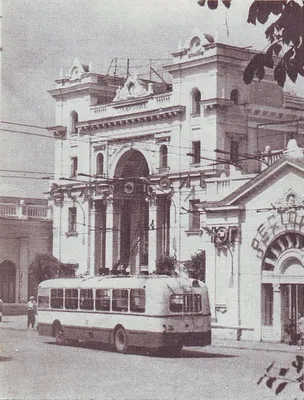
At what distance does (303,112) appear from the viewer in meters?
23.2

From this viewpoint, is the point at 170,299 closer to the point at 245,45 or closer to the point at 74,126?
the point at 245,45

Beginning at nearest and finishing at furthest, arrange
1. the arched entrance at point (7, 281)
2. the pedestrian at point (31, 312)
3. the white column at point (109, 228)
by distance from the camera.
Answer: the pedestrian at point (31, 312) < the arched entrance at point (7, 281) < the white column at point (109, 228)

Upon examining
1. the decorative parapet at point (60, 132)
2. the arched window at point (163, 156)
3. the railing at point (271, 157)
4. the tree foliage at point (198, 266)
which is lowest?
the tree foliage at point (198, 266)

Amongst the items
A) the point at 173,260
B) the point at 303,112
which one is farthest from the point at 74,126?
the point at 303,112

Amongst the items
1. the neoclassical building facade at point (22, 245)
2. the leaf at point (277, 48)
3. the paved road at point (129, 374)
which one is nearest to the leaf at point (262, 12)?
the leaf at point (277, 48)

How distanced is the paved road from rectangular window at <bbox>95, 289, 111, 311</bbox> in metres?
0.83

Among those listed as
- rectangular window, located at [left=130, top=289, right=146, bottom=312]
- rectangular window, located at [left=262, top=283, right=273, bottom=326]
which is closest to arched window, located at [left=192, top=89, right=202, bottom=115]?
rectangular window, located at [left=262, top=283, right=273, bottom=326]

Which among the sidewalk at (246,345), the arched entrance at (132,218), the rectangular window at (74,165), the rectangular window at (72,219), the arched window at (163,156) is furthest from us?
the arched window at (163,156)

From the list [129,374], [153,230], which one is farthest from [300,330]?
[153,230]

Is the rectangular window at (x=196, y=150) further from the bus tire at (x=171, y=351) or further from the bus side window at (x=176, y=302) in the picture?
the bus tire at (x=171, y=351)

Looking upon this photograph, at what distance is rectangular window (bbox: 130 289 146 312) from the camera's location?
1669cm

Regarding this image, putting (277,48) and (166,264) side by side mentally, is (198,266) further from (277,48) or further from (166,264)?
(277,48)

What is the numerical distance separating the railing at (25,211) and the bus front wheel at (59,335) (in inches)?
156

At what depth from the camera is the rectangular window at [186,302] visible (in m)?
16.7
